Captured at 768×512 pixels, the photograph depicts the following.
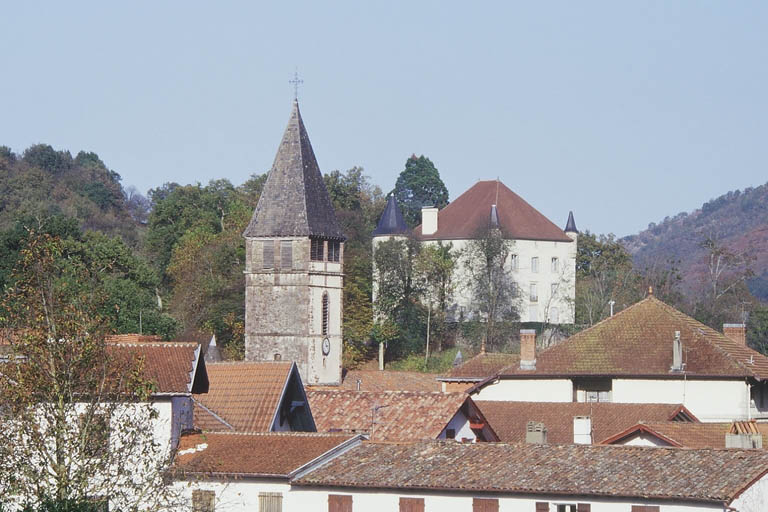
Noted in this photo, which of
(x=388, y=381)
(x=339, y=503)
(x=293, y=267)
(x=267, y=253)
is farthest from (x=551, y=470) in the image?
(x=267, y=253)

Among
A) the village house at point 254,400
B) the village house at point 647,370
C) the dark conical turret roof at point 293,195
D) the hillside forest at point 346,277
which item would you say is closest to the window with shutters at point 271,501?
the village house at point 254,400

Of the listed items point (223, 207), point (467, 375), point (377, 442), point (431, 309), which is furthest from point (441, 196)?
point (377, 442)

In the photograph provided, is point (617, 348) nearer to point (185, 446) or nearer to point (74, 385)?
point (185, 446)

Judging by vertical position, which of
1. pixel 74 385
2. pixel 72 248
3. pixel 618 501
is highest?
pixel 72 248

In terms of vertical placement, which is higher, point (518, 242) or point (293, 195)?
point (293, 195)

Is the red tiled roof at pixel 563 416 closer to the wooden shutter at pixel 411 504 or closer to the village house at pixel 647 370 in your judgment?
the village house at pixel 647 370

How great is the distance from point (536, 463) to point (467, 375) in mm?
25016

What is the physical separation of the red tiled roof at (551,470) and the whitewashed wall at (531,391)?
17.6 meters

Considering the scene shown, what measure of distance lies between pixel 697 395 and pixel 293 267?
3047cm

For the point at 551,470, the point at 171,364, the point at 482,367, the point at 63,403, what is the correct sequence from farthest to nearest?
the point at 482,367 < the point at 171,364 < the point at 551,470 < the point at 63,403

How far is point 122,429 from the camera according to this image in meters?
23.5

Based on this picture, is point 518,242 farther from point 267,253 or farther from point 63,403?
point 63,403

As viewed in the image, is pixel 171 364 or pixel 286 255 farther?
pixel 286 255

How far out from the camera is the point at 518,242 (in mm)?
94000
